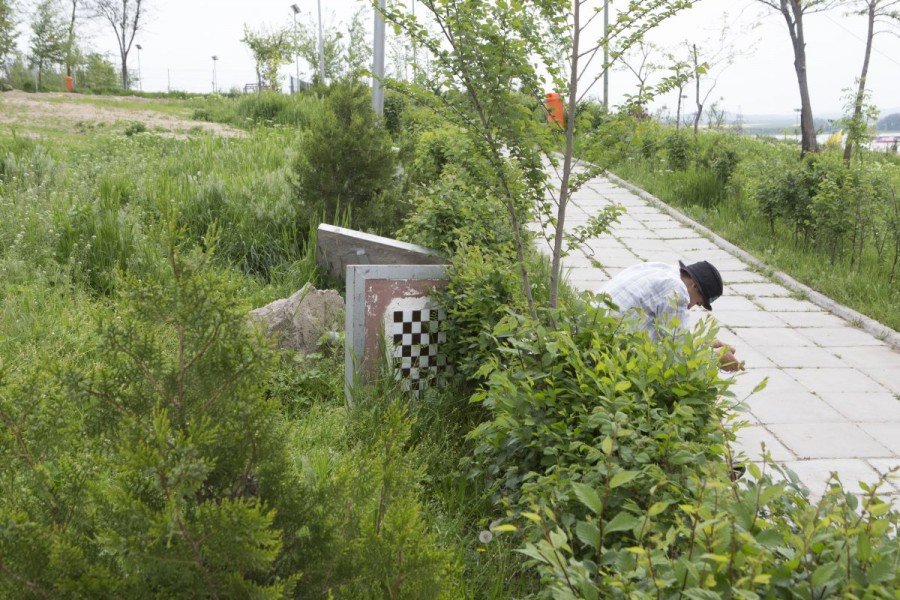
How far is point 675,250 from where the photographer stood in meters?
9.06

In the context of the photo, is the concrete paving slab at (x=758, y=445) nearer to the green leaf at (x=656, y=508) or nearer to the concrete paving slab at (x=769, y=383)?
the concrete paving slab at (x=769, y=383)

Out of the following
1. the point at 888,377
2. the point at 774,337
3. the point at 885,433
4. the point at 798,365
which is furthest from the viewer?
the point at 774,337

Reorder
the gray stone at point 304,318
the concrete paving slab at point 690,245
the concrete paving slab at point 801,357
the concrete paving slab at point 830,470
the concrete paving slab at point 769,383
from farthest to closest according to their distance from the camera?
the concrete paving slab at point 690,245 < the concrete paving slab at point 801,357 < the concrete paving slab at point 769,383 < the gray stone at point 304,318 < the concrete paving slab at point 830,470

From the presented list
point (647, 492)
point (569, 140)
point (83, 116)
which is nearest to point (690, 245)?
point (569, 140)

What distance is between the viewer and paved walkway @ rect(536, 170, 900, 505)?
4426 mm

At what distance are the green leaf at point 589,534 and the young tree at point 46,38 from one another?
45803 mm

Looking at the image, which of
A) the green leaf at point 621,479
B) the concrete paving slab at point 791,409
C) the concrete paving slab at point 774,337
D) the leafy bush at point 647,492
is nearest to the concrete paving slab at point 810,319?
the concrete paving slab at point 774,337

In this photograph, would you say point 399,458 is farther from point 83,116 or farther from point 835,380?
point 83,116

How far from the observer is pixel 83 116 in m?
19.5

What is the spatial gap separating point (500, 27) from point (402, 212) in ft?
13.5

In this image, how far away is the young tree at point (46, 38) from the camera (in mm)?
41094

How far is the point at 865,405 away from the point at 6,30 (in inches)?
1581

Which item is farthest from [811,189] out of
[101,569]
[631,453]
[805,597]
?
[101,569]

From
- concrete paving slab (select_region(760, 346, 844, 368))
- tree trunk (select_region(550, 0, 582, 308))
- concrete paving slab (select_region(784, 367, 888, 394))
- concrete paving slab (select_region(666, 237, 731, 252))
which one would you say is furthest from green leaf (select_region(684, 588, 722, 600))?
concrete paving slab (select_region(666, 237, 731, 252))
